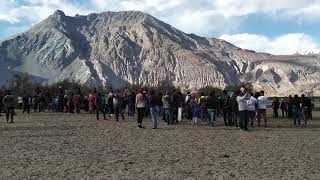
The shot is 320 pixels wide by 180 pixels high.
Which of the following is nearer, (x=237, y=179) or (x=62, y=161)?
(x=237, y=179)

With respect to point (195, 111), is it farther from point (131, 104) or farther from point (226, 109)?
point (131, 104)

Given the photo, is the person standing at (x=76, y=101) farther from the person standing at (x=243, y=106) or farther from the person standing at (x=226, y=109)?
the person standing at (x=243, y=106)

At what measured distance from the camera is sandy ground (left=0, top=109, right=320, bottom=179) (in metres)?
10.5

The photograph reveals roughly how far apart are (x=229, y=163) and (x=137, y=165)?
2120mm

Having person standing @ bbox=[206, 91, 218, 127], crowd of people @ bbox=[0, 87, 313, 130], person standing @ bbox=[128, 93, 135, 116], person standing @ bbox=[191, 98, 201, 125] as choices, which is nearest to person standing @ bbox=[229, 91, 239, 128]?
crowd of people @ bbox=[0, 87, 313, 130]

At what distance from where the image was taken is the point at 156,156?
516 inches

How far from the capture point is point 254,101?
74.5 ft

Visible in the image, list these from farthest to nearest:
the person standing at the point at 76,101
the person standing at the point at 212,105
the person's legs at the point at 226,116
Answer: the person standing at the point at 76,101, the person's legs at the point at 226,116, the person standing at the point at 212,105

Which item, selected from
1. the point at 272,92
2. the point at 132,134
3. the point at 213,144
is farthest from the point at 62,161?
the point at 272,92

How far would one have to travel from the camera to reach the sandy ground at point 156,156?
10.5 meters

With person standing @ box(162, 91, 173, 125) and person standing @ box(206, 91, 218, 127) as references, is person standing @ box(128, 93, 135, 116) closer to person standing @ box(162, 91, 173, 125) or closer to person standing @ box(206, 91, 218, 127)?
person standing @ box(162, 91, 173, 125)

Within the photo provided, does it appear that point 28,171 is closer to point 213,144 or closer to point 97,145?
point 97,145

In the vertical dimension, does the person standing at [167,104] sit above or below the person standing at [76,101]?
below

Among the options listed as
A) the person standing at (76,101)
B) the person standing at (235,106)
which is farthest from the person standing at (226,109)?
the person standing at (76,101)
